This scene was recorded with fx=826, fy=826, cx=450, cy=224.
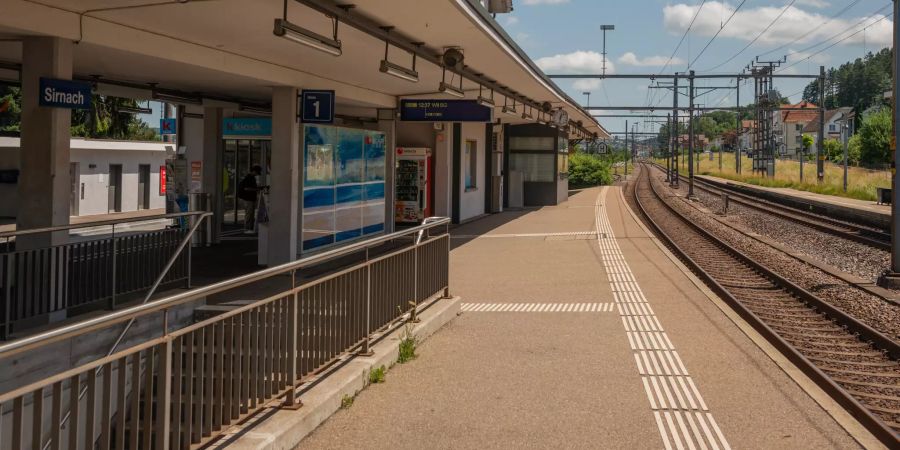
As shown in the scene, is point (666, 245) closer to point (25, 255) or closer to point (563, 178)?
point (25, 255)

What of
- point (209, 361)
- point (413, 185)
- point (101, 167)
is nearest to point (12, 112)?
point (101, 167)

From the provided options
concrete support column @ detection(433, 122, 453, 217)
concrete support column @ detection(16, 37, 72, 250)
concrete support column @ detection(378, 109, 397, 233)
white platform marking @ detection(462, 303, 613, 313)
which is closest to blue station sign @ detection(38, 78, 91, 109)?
concrete support column @ detection(16, 37, 72, 250)

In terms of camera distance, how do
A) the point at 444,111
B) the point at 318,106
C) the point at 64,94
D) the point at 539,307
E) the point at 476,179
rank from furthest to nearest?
1. the point at 476,179
2. the point at 444,111
3. the point at 318,106
4. the point at 539,307
5. the point at 64,94

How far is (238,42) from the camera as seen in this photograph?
1108 cm

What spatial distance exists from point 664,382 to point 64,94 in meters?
6.70

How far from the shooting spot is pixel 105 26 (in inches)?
367

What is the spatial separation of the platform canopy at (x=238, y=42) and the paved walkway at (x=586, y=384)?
3.85 metres

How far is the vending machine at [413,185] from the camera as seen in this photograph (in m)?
23.7

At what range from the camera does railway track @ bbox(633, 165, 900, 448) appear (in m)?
6.56

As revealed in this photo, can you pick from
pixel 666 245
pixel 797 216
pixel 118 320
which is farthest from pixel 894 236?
pixel 797 216

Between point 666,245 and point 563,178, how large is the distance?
1849cm

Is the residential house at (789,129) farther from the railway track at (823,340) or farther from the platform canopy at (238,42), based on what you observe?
the platform canopy at (238,42)

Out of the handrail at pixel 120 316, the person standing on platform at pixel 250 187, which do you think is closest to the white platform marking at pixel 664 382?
the handrail at pixel 120 316

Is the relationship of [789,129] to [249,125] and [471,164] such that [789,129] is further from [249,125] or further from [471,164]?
[249,125]
